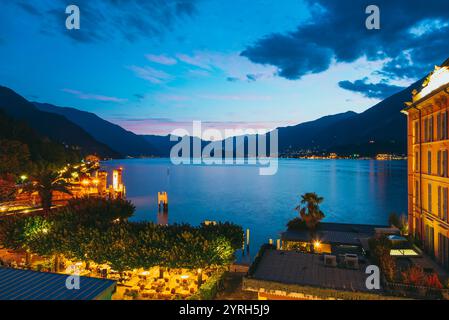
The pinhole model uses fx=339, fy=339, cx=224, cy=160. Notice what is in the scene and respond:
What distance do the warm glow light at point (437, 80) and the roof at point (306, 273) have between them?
40.7ft

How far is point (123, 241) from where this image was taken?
21.7m

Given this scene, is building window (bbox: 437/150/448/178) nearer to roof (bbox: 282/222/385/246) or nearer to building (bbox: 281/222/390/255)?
building (bbox: 281/222/390/255)

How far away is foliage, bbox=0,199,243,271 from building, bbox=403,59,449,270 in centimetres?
1325

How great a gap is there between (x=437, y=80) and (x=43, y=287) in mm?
23906

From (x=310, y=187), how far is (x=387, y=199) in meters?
36.0

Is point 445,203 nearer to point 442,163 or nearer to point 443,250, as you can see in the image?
point 442,163

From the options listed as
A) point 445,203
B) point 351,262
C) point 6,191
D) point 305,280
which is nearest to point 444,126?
point 445,203

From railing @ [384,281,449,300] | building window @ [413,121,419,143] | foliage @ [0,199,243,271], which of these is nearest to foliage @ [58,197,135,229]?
foliage @ [0,199,243,271]

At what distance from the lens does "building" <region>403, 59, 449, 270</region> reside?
20250 mm

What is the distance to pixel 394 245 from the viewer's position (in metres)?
23.3
